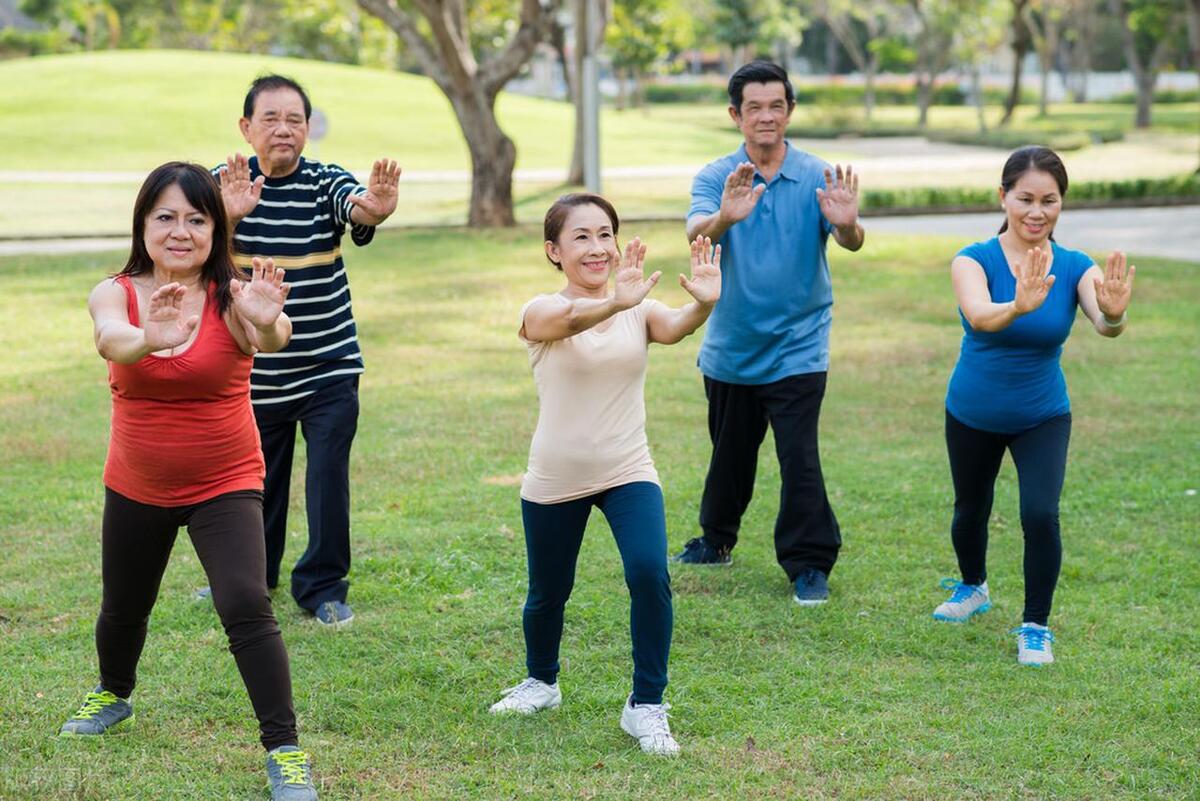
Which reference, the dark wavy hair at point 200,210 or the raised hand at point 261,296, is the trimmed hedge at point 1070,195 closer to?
the dark wavy hair at point 200,210

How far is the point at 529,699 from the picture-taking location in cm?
499

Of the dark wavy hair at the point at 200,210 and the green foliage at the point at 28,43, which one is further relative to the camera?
the green foliage at the point at 28,43

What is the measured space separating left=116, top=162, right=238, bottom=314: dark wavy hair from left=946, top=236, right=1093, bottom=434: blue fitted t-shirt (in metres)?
2.67

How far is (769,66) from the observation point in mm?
6168

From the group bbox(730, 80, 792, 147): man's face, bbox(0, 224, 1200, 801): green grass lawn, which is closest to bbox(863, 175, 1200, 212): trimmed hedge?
bbox(0, 224, 1200, 801): green grass lawn

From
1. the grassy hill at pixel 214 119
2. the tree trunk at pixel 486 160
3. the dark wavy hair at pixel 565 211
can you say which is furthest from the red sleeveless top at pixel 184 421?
the grassy hill at pixel 214 119

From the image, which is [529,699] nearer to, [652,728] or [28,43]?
[652,728]

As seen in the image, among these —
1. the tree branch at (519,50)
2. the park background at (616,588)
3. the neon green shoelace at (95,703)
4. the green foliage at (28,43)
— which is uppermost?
the green foliage at (28,43)

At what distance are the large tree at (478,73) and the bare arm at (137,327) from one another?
52.8 ft

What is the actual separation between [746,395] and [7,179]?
2857cm

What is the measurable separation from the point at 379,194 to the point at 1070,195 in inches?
873

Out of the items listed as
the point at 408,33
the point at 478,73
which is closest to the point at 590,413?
the point at 408,33

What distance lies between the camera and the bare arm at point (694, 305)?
4582mm

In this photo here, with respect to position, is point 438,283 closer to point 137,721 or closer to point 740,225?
point 740,225
